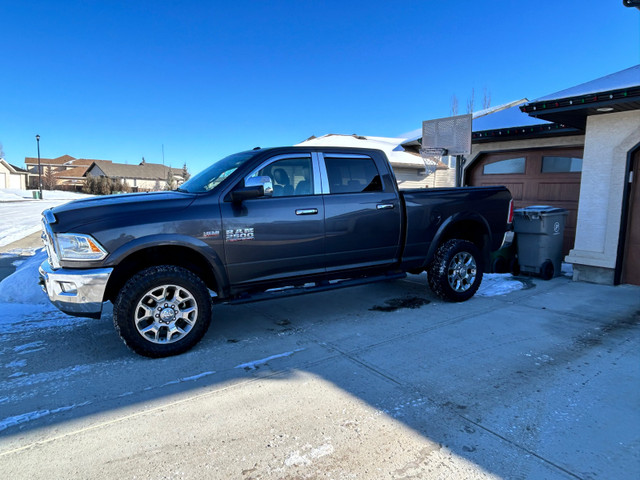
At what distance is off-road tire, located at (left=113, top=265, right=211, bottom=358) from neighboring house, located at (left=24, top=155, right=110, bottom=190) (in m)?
73.5

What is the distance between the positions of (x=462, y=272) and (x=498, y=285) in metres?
1.38

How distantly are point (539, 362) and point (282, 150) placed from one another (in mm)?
3307

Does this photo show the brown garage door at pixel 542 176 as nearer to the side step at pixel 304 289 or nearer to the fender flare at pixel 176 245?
the side step at pixel 304 289

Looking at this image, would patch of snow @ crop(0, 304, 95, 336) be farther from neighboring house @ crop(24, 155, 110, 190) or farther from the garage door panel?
neighboring house @ crop(24, 155, 110, 190)

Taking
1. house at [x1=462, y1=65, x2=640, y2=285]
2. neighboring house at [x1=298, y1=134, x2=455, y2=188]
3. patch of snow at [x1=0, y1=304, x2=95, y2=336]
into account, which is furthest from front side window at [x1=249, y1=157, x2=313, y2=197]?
neighboring house at [x1=298, y1=134, x2=455, y2=188]

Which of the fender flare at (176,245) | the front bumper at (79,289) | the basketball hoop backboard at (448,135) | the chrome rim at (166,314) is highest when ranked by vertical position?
the basketball hoop backboard at (448,135)

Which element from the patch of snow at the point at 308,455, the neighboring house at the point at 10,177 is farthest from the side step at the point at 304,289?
the neighboring house at the point at 10,177

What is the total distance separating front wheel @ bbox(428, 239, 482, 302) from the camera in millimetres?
5500

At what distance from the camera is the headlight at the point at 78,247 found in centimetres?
352

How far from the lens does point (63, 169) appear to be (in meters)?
95.2

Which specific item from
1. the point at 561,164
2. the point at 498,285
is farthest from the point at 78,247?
the point at 561,164

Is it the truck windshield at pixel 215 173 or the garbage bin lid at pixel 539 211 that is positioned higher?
the truck windshield at pixel 215 173

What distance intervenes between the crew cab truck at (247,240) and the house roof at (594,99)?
2.07m

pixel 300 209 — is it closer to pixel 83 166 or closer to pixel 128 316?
pixel 128 316
